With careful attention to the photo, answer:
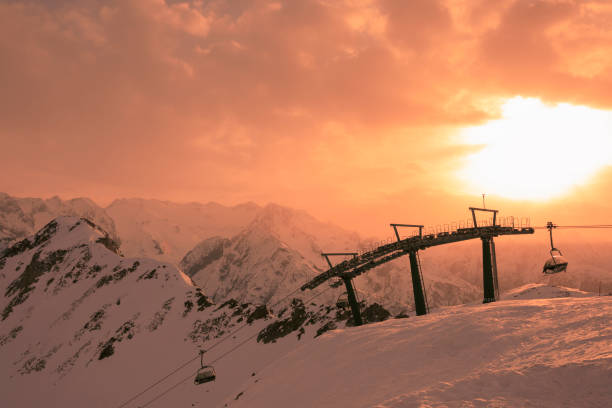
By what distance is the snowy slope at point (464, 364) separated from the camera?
44.2 feet

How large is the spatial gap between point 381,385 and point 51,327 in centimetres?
10868

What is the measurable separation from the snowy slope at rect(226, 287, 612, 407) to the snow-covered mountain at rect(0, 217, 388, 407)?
37540 mm

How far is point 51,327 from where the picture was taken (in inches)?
4013

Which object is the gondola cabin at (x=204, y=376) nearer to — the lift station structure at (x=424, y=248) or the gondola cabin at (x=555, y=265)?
the lift station structure at (x=424, y=248)

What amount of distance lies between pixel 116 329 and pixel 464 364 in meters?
89.5

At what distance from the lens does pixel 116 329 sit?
297 ft

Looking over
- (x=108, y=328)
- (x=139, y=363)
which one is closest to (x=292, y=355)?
(x=139, y=363)

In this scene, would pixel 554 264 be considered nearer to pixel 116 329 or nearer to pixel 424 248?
pixel 424 248

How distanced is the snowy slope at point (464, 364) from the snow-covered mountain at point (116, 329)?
123 ft

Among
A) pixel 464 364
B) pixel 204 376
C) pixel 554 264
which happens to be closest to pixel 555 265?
pixel 554 264

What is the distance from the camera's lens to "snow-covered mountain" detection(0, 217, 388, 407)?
70625mm

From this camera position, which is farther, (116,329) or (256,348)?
(116,329)

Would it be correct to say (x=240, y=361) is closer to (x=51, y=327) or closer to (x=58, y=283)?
(x=51, y=327)

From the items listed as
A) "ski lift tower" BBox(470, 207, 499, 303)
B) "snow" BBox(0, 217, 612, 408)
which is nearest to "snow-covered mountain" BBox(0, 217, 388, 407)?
"snow" BBox(0, 217, 612, 408)
